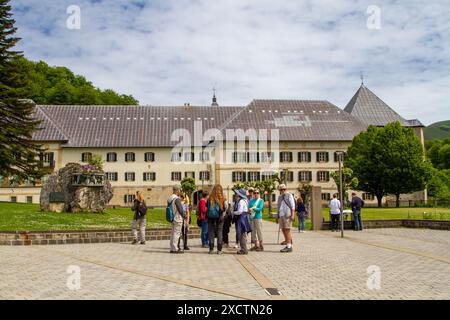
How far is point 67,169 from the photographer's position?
85.0 feet

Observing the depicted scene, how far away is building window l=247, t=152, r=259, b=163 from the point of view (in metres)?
60.1

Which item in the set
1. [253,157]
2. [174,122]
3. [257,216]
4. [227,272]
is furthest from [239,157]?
[227,272]

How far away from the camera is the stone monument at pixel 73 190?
2553cm

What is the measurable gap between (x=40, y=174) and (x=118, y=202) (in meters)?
20.6

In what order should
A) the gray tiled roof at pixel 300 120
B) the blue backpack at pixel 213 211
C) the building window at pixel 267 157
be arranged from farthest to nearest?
1. the gray tiled roof at pixel 300 120
2. the building window at pixel 267 157
3. the blue backpack at pixel 213 211

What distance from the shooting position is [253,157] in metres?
60.2

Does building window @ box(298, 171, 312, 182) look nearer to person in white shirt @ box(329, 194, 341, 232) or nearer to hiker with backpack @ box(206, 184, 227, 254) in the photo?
person in white shirt @ box(329, 194, 341, 232)

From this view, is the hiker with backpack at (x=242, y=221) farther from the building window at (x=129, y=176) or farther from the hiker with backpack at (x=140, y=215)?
the building window at (x=129, y=176)

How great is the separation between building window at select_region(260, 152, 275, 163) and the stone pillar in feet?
125

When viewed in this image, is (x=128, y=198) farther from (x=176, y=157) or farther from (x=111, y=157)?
(x=176, y=157)

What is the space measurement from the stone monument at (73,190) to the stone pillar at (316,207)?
12.0 metres

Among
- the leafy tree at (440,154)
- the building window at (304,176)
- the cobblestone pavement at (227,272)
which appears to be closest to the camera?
the cobblestone pavement at (227,272)

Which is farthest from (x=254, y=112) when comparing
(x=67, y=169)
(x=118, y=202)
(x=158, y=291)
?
(x=158, y=291)

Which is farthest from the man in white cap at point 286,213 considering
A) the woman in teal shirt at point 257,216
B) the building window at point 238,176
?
the building window at point 238,176
